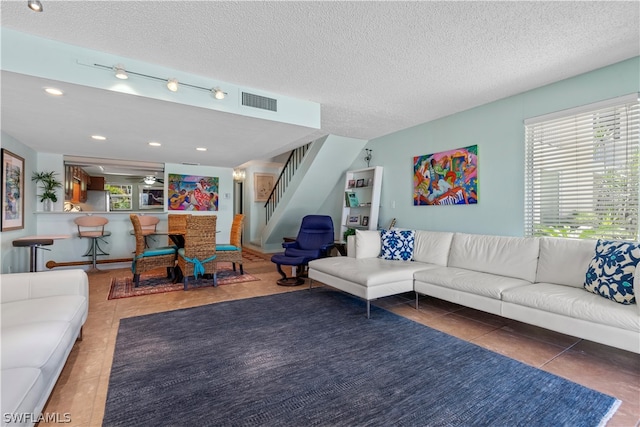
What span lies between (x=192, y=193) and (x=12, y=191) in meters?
3.03

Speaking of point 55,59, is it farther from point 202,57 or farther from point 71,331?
point 71,331

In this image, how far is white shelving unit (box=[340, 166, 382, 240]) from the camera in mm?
5250

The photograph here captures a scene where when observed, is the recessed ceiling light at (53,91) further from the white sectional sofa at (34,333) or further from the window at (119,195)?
the window at (119,195)

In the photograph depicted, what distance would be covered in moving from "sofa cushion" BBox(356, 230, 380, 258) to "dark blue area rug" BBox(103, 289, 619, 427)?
1289 mm

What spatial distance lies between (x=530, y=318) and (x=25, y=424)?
10.7 ft

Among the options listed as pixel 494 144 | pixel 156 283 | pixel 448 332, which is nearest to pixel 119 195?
pixel 156 283

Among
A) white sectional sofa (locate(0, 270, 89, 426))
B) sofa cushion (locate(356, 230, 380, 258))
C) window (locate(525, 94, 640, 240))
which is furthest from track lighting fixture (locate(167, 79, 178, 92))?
window (locate(525, 94, 640, 240))

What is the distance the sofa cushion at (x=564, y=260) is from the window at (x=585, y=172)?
37cm

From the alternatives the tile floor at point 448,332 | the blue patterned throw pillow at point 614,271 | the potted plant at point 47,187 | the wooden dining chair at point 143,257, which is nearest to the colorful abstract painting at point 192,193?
the potted plant at point 47,187

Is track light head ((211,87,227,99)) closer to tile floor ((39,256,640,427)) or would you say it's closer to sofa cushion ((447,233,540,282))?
tile floor ((39,256,640,427))

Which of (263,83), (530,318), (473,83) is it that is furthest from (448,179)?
(263,83)

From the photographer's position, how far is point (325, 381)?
196 cm

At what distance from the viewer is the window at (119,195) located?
6636 mm

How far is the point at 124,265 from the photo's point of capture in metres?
6.03
